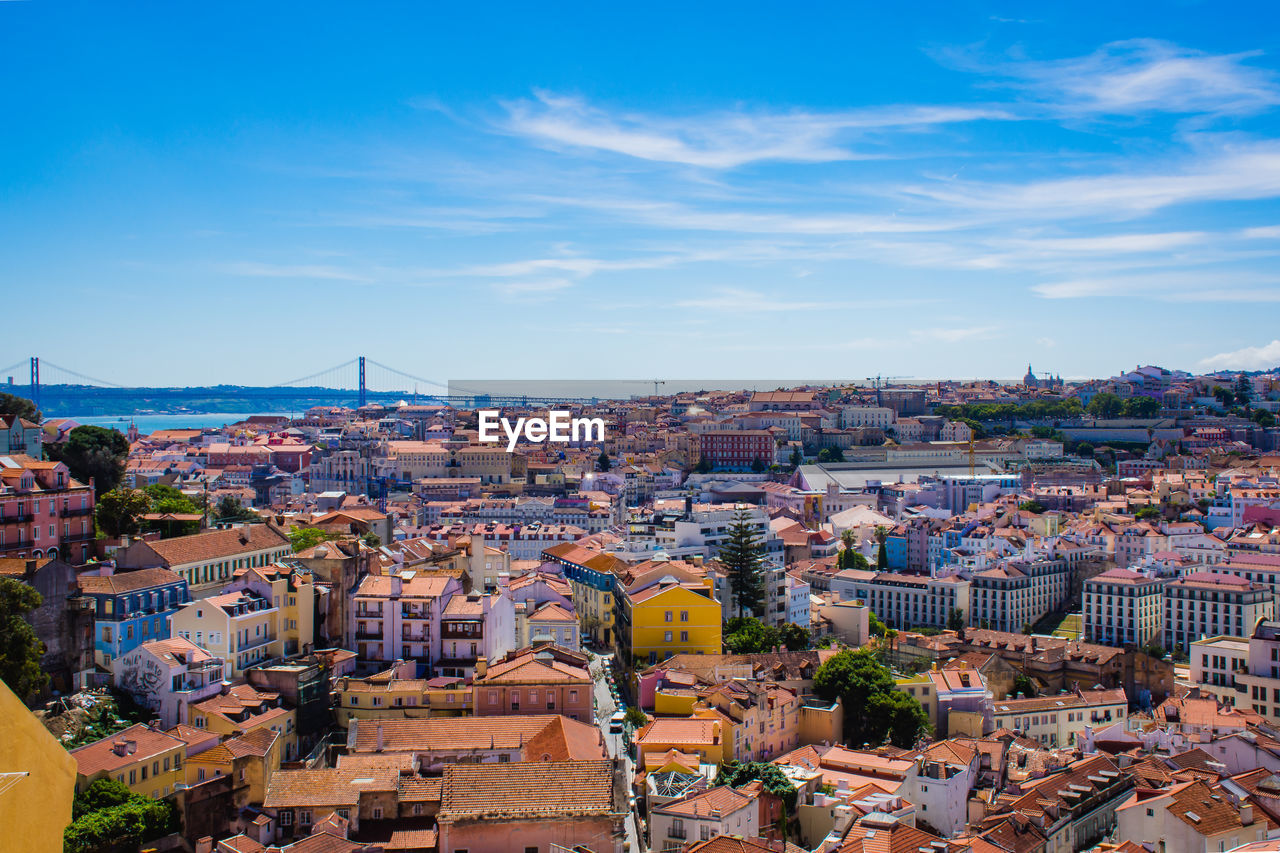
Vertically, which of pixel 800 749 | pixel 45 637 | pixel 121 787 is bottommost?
pixel 800 749

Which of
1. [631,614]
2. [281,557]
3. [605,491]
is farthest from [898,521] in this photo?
[281,557]

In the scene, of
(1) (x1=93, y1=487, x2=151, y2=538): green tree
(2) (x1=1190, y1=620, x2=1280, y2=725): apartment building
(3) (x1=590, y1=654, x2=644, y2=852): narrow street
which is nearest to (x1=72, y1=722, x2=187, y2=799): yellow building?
(3) (x1=590, y1=654, x2=644, y2=852): narrow street

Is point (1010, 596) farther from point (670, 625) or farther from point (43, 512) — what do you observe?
point (43, 512)

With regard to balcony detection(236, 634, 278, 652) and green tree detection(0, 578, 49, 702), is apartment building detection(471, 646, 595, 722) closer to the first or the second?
balcony detection(236, 634, 278, 652)

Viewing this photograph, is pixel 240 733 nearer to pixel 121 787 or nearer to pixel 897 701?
pixel 121 787

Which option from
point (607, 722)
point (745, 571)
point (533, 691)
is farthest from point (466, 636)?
point (745, 571)

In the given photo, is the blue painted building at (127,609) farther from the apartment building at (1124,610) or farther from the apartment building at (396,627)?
the apartment building at (1124,610)
